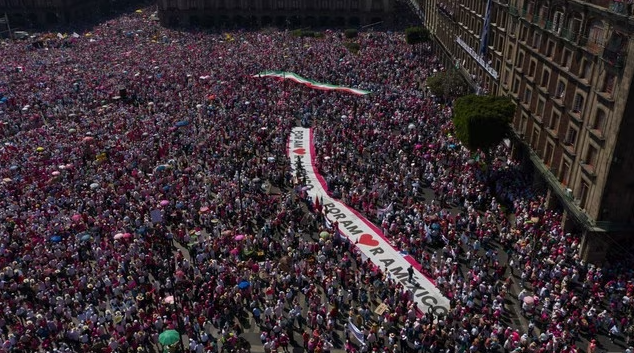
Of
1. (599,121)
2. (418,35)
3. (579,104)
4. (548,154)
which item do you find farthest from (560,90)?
(418,35)

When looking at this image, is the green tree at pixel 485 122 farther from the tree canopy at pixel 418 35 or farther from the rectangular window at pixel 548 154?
the tree canopy at pixel 418 35

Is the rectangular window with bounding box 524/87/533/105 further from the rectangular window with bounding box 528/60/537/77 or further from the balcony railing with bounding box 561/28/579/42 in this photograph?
the balcony railing with bounding box 561/28/579/42

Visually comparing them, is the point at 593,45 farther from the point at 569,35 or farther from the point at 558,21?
the point at 558,21

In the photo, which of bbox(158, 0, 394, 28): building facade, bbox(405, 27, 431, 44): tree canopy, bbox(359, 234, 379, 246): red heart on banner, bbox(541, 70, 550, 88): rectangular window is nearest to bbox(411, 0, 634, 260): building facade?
bbox(541, 70, 550, 88): rectangular window

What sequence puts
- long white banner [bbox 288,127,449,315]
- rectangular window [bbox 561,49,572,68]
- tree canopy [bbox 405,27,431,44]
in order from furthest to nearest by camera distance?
tree canopy [bbox 405,27,431,44], rectangular window [bbox 561,49,572,68], long white banner [bbox 288,127,449,315]

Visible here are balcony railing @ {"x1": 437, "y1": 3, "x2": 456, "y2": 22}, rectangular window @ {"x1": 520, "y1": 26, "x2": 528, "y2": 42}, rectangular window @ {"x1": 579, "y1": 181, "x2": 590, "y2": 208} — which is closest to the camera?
rectangular window @ {"x1": 579, "y1": 181, "x2": 590, "y2": 208}

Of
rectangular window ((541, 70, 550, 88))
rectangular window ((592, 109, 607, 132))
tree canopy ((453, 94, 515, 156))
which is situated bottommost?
tree canopy ((453, 94, 515, 156))

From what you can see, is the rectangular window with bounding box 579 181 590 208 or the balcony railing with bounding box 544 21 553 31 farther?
the balcony railing with bounding box 544 21 553 31
